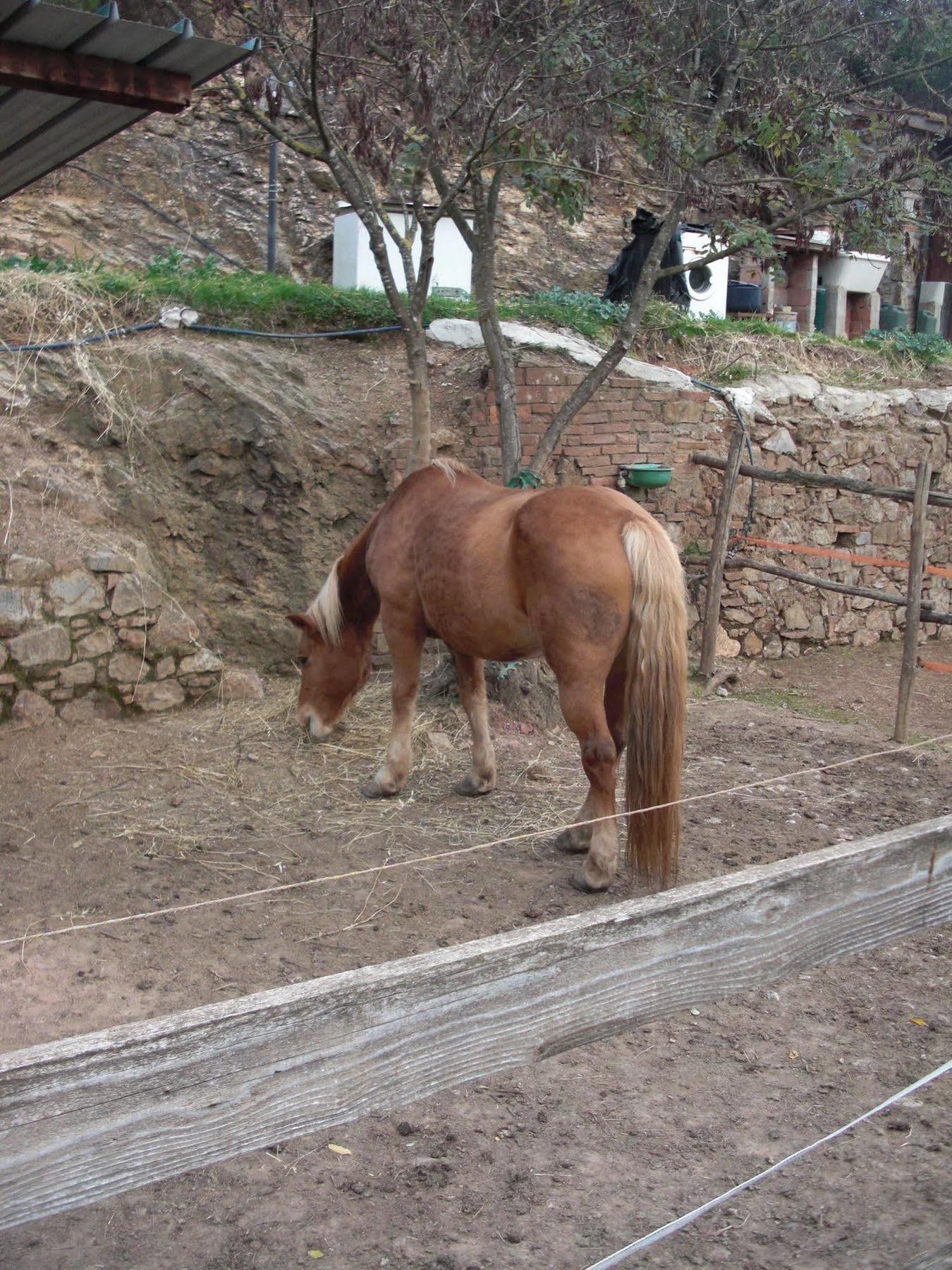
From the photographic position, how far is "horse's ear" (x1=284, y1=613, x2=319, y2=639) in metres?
5.63

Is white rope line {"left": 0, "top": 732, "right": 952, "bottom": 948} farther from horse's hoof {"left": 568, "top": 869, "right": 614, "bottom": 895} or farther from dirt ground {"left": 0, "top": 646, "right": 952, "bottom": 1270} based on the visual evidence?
A: horse's hoof {"left": 568, "top": 869, "right": 614, "bottom": 895}

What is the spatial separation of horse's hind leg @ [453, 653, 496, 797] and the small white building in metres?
6.14

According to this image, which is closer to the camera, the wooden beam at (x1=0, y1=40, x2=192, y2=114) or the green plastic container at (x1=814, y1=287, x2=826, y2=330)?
the wooden beam at (x1=0, y1=40, x2=192, y2=114)

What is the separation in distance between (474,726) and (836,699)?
3416mm

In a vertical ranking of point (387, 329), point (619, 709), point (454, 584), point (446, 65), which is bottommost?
point (619, 709)

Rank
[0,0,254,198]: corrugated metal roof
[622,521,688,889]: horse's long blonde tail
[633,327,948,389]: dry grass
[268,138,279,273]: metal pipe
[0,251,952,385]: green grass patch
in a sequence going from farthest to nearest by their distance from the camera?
[268,138,279,273]: metal pipe → [633,327,948,389]: dry grass → [0,251,952,385]: green grass patch → [622,521,688,889]: horse's long blonde tail → [0,0,254,198]: corrugated metal roof

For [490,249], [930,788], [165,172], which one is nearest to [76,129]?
[490,249]

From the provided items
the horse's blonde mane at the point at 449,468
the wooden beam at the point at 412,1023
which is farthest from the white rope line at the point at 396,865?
the horse's blonde mane at the point at 449,468

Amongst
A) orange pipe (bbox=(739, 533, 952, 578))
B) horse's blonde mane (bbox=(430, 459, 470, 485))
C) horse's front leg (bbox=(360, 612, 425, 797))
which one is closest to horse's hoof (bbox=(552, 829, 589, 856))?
horse's front leg (bbox=(360, 612, 425, 797))

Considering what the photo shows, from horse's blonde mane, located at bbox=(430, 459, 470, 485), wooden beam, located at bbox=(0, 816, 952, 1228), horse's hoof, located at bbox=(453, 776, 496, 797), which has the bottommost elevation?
horse's hoof, located at bbox=(453, 776, 496, 797)

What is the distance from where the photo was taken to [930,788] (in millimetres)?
5691

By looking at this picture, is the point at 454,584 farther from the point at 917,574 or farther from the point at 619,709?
the point at 917,574

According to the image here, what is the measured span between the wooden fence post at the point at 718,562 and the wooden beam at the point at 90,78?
5.07m

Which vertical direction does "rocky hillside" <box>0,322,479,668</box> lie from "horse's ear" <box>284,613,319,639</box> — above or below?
above
